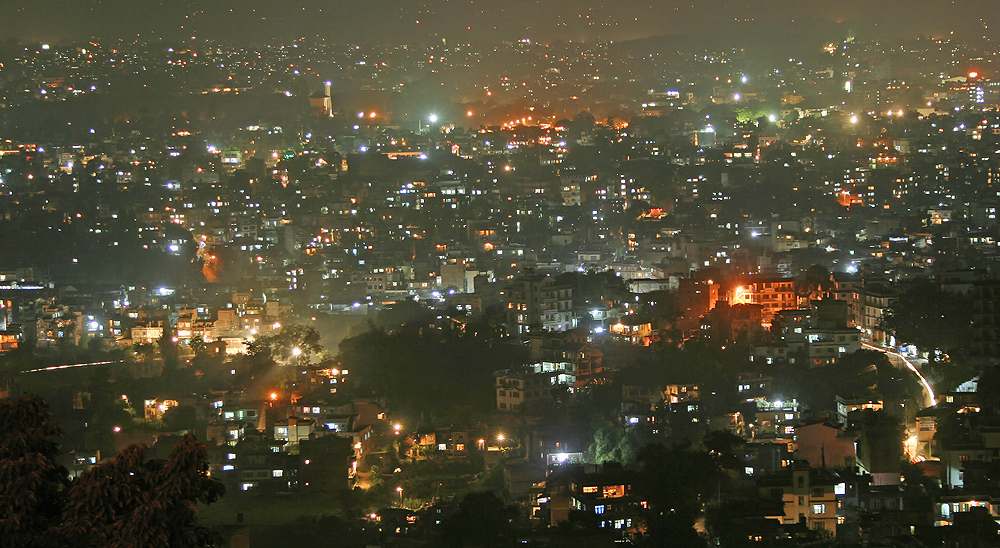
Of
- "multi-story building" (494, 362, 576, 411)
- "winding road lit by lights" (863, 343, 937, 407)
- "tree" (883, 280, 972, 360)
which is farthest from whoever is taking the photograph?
"tree" (883, 280, 972, 360)

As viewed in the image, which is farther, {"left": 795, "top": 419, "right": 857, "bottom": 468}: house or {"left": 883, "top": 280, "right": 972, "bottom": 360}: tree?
{"left": 883, "top": 280, "right": 972, "bottom": 360}: tree

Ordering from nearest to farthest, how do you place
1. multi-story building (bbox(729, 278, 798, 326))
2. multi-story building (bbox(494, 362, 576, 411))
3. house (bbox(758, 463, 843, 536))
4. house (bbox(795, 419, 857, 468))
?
1. house (bbox(758, 463, 843, 536))
2. house (bbox(795, 419, 857, 468))
3. multi-story building (bbox(494, 362, 576, 411))
4. multi-story building (bbox(729, 278, 798, 326))

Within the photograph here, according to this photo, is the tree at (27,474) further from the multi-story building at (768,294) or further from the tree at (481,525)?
the multi-story building at (768,294)

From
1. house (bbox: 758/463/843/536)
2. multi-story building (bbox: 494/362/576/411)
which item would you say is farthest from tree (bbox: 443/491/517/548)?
multi-story building (bbox: 494/362/576/411)

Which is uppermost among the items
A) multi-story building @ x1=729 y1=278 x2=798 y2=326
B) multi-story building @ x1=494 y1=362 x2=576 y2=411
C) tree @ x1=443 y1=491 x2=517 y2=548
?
multi-story building @ x1=729 y1=278 x2=798 y2=326

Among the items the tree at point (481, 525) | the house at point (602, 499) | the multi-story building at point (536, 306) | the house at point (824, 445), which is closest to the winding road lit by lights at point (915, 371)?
the house at point (824, 445)

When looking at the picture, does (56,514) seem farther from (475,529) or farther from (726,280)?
(726,280)

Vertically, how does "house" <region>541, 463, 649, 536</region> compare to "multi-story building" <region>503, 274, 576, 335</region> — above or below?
below

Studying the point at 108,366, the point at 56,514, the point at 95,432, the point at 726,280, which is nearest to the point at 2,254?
the point at 108,366

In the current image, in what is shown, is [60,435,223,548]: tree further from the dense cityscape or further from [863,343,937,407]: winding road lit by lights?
[863,343,937,407]: winding road lit by lights
